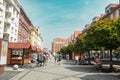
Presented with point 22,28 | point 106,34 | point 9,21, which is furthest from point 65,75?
point 22,28

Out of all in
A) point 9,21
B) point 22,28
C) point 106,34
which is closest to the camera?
point 106,34

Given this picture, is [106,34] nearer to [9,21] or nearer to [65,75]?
[65,75]

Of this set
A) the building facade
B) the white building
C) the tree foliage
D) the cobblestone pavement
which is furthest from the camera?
the building facade

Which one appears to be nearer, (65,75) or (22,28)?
(65,75)

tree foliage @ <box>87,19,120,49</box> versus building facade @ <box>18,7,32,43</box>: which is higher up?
building facade @ <box>18,7,32,43</box>

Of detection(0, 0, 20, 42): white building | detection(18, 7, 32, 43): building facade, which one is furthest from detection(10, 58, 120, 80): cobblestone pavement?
detection(18, 7, 32, 43): building facade

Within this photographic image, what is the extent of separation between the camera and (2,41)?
1917 centimetres

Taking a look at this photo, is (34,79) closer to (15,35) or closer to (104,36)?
(104,36)

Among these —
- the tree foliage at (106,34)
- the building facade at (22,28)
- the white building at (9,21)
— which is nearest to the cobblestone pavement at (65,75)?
the tree foliage at (106,34)

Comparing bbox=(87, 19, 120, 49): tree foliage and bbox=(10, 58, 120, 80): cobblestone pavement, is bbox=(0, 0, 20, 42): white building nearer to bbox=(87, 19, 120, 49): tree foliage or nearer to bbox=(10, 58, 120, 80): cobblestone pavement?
bbox=(87, 19, 120, 49): tree foliage

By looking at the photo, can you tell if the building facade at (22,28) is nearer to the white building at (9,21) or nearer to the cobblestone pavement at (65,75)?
the white building at (9,21)

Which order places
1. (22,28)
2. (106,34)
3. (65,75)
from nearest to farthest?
(65,75) < (106,34) < (22,28)

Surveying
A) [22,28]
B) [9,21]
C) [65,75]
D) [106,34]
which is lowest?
[65,75]

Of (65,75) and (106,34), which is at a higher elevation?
(106,34)
